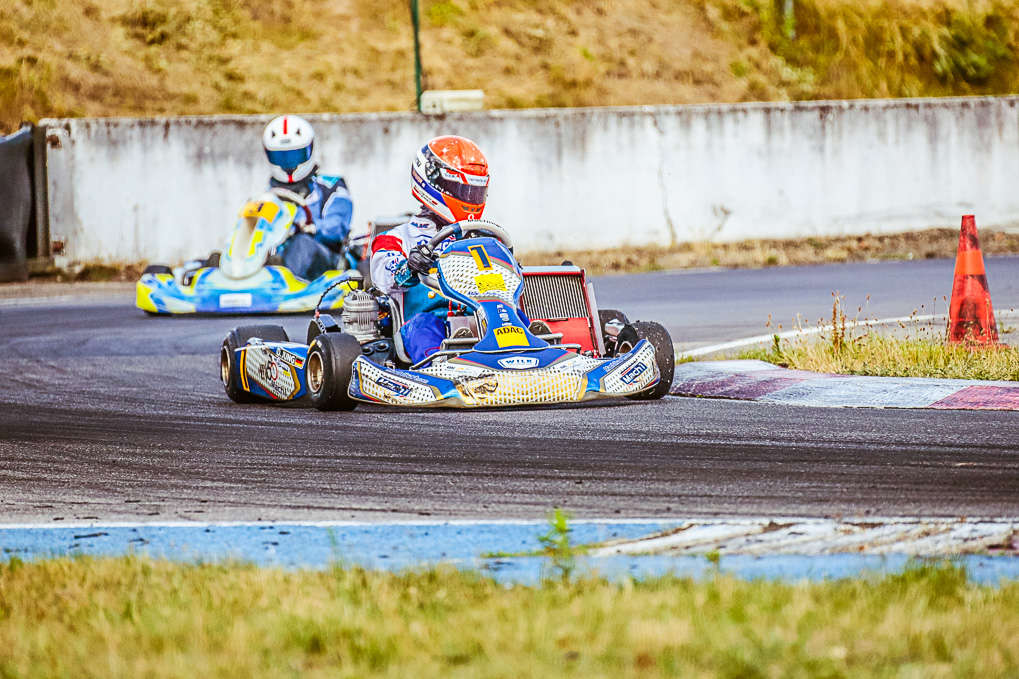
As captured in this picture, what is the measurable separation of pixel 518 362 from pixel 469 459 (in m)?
1.39

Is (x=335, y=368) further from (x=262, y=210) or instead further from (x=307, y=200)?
(x=307, y=200)

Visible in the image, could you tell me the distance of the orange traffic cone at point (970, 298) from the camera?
8141mm

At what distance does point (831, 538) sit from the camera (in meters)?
3.96

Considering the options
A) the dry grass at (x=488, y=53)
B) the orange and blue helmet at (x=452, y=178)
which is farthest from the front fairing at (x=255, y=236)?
the dry grass at (x=488, y=53)

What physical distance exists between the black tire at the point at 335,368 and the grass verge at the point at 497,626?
11.7 ft

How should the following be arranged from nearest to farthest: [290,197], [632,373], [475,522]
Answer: [475,522] → [632,373] → [290,197]

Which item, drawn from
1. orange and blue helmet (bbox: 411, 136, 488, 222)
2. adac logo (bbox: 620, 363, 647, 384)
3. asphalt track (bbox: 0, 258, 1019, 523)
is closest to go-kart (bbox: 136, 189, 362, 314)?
asphalt track (bbox: 0, 258, 1019, 523)

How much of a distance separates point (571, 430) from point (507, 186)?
12.1 meters

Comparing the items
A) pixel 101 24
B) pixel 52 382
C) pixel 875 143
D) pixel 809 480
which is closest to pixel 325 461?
pixel 809 480

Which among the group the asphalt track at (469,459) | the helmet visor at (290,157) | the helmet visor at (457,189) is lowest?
the asphalt track at (469,459)

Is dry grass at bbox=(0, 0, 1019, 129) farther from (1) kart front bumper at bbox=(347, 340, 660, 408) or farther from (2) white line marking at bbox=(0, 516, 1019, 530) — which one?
(2) white line marking at bbox=(0, 516, 1019, 530)

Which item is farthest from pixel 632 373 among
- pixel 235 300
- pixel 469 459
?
pixel 235 300

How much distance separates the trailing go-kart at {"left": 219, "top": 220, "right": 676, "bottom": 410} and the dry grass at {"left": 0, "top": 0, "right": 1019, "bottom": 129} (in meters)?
15.0

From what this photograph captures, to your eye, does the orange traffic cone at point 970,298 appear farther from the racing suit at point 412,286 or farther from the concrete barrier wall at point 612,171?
the concrete barrier wall at point 612,171
